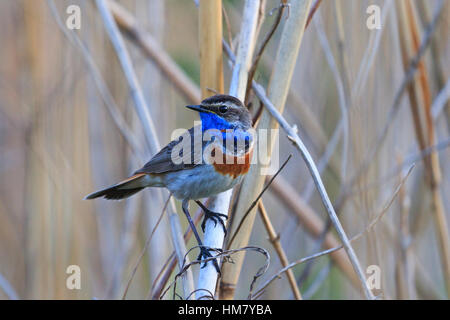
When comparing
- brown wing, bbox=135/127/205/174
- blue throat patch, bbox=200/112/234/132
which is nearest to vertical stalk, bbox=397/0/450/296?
blue throat patch, bbox=200/112/234/132

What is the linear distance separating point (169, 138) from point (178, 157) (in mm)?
701

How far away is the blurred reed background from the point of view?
2689mm

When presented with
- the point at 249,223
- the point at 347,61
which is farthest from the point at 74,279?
the point at 347,61

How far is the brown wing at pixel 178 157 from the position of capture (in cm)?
242

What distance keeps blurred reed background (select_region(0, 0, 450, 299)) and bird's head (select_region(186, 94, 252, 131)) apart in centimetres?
36

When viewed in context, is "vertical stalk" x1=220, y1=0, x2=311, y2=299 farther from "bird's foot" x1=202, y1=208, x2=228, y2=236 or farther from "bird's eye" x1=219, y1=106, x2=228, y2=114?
"bird's eye" x1=219, y1=106, x2=228, y2=114

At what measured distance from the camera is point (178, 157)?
244cm

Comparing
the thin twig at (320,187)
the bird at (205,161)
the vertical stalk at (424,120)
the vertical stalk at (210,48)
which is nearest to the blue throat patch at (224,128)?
the bird at (205,161)

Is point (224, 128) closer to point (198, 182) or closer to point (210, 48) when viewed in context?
point (198, 182)

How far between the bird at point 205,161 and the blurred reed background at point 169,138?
0.20m

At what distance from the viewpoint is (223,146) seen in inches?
93.5

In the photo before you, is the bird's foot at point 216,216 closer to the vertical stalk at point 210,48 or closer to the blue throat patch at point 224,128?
the vertical stalk at point 210,48

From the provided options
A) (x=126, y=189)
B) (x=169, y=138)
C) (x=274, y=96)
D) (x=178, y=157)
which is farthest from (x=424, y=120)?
(x=126, y=189)
